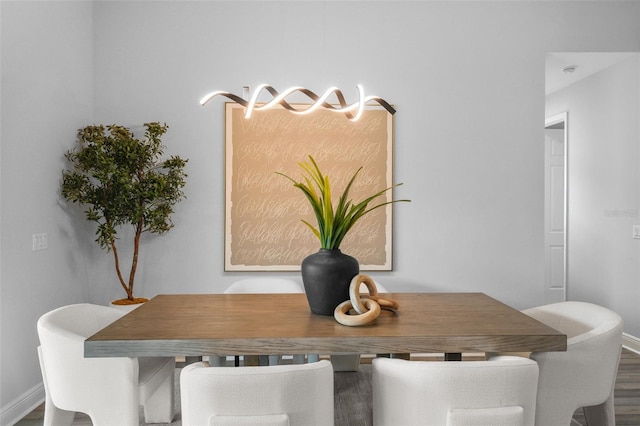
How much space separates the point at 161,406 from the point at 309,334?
4.27 ft

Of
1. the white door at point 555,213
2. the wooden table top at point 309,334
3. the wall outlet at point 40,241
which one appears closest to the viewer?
the wooden table top at point 309,334

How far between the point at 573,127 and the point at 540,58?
1.48m

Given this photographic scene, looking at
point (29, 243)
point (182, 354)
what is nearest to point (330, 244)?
point (182, 354)

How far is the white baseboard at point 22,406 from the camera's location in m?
2.56

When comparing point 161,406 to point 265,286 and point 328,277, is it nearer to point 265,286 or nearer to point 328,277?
point 265,286

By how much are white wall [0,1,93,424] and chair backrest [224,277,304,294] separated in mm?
1172

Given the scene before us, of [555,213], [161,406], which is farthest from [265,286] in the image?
[555,213]

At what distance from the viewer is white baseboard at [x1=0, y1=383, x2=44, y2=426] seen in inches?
101

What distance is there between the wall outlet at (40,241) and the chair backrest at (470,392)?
2.42m

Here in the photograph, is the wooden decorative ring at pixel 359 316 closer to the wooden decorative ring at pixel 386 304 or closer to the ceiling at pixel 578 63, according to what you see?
the wooden decorative ring at pixel 386 304

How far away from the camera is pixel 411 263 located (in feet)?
11.9

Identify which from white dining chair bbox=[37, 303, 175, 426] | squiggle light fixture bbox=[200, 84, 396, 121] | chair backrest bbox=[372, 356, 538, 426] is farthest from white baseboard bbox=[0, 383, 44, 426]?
chair backrest bbox=[372, 356, 538, 426]

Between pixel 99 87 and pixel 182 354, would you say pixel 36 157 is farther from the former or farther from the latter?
pixel 182 354

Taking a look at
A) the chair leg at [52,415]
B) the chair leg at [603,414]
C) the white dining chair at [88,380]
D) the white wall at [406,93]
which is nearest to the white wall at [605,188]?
the white wall at [406,93]
